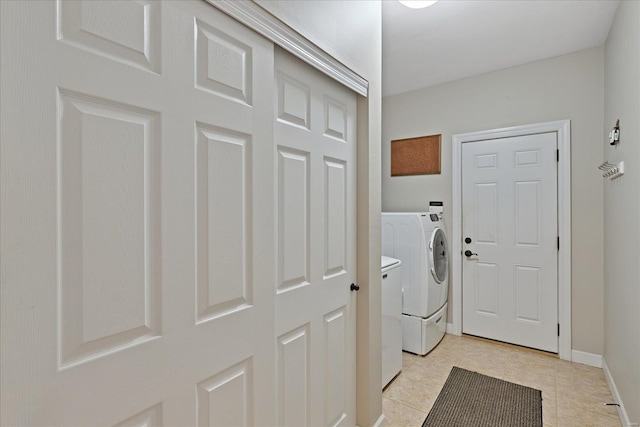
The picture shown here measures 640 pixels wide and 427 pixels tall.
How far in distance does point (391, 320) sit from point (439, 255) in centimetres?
109

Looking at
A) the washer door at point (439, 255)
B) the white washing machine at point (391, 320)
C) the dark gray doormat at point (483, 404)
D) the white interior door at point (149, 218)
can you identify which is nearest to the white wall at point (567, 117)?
the washer door at point (439, 255)

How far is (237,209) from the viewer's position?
112cm

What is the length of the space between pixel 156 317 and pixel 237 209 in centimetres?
41

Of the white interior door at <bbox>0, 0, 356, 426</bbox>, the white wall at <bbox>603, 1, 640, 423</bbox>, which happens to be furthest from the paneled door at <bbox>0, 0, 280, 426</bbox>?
the white wall at <bbox>603, 1, 640, 423</bbox>

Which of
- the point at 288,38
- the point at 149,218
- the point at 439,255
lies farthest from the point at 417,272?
the point at 149,218

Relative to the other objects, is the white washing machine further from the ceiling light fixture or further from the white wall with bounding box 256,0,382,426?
the ceiling light fixture

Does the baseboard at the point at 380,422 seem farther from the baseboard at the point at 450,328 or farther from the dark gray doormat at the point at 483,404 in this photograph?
the baseboard at the point at 450,328

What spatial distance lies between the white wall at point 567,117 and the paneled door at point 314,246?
7.02 ft

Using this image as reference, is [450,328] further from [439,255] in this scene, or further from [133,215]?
[133,215]

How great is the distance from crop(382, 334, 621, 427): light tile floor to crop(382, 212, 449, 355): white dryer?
0.19 meters

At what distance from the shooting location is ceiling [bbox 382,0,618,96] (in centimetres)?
224

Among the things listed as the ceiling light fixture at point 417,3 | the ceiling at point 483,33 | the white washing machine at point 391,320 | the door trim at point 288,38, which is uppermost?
the ceiling at point 483,33

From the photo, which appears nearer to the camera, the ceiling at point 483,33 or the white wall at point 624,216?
the white wall at point 624,216

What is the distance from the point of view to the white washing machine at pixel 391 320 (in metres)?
2.36
